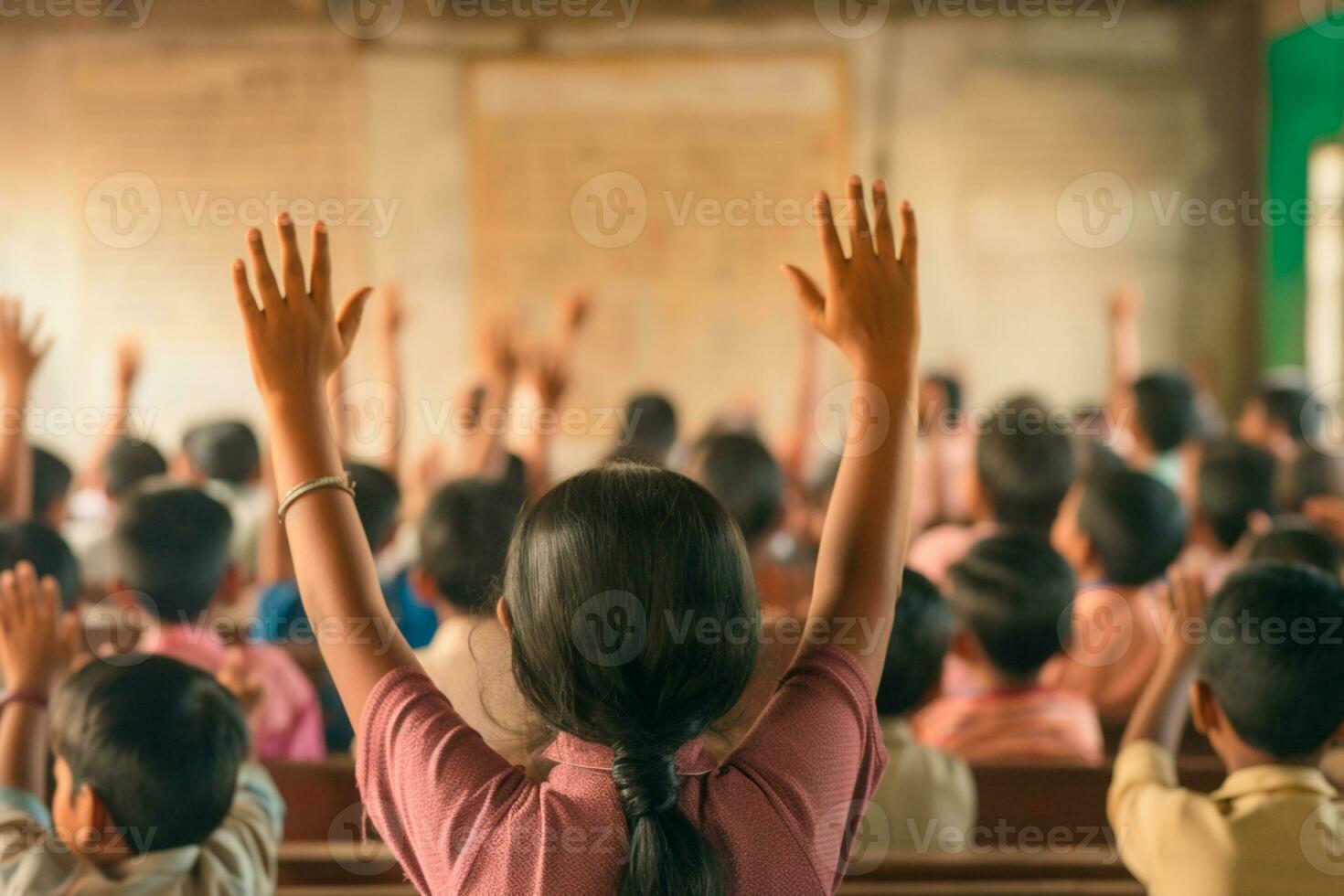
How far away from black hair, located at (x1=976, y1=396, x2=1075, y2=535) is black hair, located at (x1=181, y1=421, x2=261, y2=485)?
2.02 m

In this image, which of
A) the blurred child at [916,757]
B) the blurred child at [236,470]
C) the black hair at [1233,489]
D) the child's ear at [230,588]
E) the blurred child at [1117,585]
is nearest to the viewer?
the blurred child at [916,757]

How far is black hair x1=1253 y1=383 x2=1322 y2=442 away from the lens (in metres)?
4.54

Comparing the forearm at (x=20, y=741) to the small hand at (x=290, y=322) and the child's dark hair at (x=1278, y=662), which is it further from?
the child's dark hair at (x=1278, y=662)

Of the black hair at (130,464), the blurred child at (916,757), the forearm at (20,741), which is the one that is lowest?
the blurred child at (916,757)

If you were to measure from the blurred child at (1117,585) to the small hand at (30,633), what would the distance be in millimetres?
1699

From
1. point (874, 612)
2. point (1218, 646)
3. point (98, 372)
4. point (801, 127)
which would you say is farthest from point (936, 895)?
point (98, 372)

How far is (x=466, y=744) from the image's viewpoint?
102cm

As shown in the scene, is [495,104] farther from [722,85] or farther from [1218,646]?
[1218,646]

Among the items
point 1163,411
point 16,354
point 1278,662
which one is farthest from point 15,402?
point 1163,411

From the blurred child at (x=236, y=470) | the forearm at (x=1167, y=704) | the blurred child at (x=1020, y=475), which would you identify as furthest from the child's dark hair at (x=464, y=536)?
the blurred child at (x=236, y=470)

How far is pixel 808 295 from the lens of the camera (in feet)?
4.32

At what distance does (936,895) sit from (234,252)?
6483 mm

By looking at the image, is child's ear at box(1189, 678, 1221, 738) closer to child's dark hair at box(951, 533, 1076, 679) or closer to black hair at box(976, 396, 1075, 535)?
child's dark hair at box(951, 533, 1076, 679)

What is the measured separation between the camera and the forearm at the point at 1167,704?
1.59 meters
